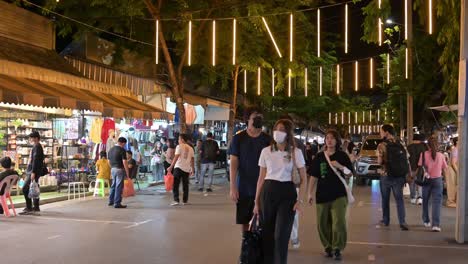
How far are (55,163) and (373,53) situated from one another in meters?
40.2

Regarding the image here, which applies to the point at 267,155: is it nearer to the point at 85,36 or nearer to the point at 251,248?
the point at 251,248

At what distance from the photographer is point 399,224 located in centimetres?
1126

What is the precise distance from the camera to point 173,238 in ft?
32.2

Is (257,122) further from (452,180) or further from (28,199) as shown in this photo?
(452,180)

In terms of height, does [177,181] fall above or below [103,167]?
below

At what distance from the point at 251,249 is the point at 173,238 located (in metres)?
3.80

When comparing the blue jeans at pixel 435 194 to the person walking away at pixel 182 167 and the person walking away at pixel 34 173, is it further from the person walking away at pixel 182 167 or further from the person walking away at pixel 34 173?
the person walking away at pixel 34 173

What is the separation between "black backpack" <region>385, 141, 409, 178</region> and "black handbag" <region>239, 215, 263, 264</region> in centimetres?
504

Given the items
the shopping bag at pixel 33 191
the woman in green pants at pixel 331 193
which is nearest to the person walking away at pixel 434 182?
the woman in green pants at pixel 331 193

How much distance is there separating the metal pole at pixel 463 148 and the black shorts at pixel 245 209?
4.03 m

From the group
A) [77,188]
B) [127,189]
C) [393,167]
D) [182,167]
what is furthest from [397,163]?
[77,188]

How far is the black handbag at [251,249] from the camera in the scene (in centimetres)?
622

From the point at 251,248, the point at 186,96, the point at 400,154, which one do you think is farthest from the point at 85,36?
the point at 251,248

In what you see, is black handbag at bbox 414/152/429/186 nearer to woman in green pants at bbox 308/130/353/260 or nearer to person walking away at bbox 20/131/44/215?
woman in green pants at bbox 308/130/353/260
